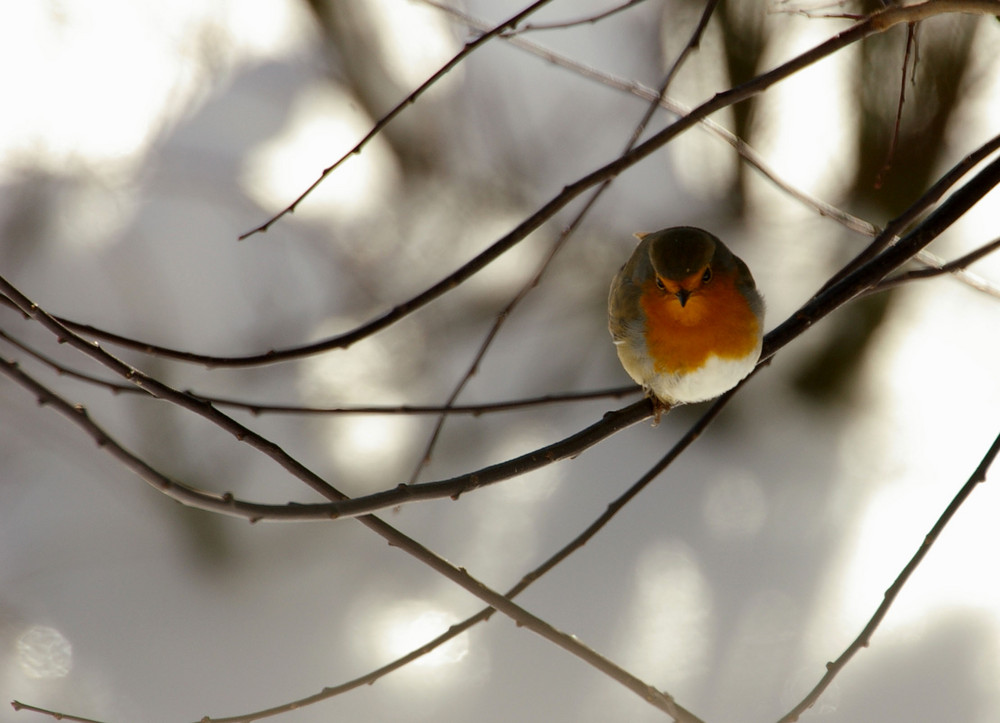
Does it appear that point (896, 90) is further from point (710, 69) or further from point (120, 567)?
point (120, 567)

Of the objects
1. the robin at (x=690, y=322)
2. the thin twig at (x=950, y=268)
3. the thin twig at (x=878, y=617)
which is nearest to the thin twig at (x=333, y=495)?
the thin twig at (x=878, y=617)

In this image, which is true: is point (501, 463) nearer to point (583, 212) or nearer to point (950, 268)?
point (583, 212)

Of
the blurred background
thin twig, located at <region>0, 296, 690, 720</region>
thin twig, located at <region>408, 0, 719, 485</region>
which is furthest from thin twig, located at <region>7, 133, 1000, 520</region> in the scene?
the blurred background

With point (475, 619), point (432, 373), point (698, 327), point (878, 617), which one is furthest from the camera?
point (432, 373)

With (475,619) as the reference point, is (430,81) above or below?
above

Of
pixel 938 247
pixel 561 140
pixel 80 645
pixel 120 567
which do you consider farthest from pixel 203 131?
pixel 938 247

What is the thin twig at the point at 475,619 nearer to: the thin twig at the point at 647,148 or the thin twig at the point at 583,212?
the thin twig at the point at 583,212

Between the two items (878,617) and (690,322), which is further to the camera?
(690,322)

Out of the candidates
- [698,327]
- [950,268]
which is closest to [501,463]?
[698,327]
